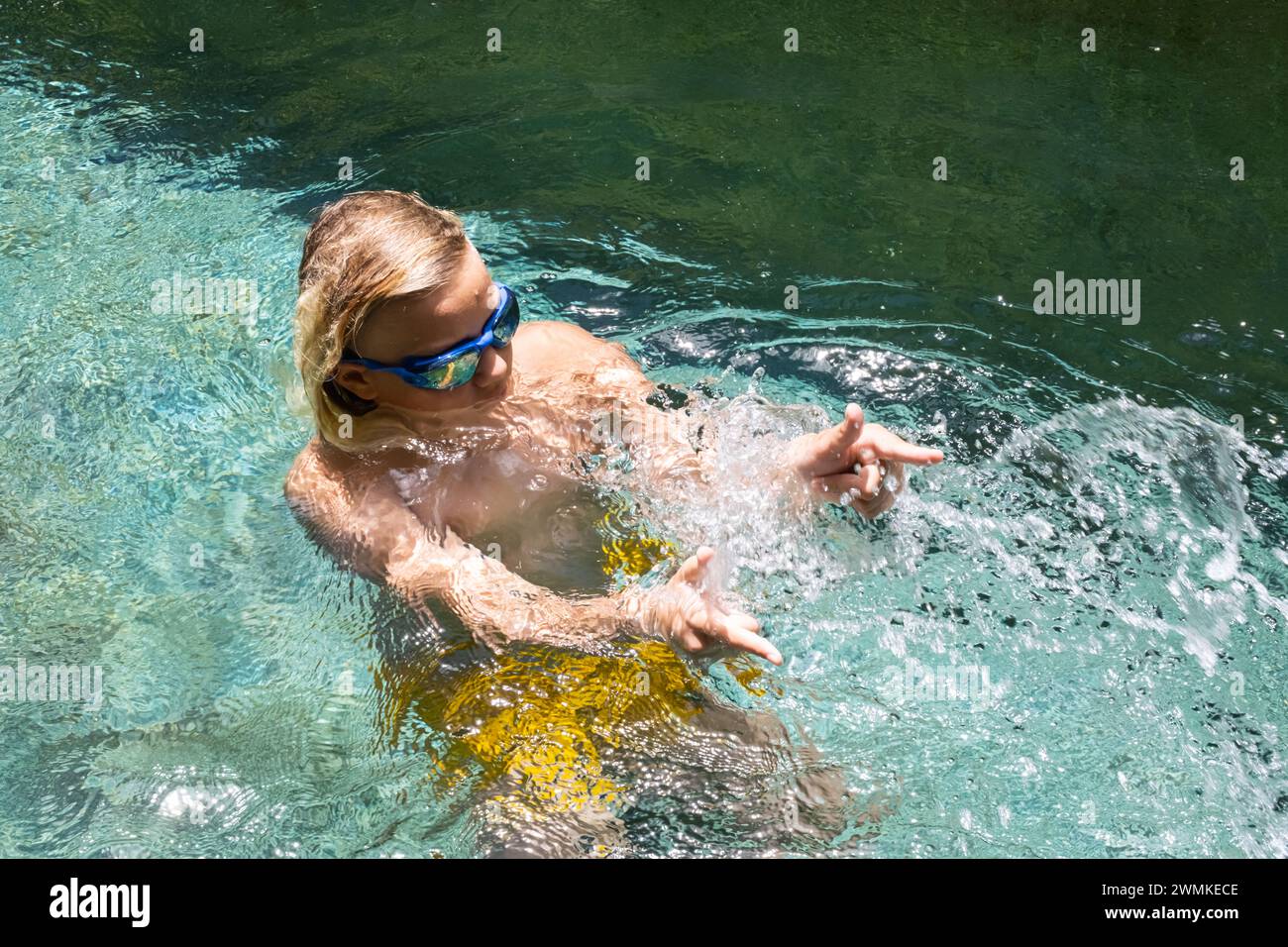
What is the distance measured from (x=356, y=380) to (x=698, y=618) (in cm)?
100

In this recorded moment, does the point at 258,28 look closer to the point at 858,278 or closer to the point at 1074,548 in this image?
the point at 858,278

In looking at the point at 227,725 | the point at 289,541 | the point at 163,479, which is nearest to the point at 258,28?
the point at 163,479

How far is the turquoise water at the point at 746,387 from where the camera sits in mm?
3016

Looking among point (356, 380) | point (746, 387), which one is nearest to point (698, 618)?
point (356, 380)

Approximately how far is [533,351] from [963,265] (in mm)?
2225

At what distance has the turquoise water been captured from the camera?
3.02 meters

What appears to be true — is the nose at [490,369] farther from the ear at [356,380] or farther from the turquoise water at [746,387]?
the turquoise water at [746,387]

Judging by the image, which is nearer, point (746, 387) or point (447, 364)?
point (447, 364)

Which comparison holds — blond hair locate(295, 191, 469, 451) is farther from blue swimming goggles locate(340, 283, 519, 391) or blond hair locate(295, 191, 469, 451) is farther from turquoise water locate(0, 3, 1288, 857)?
turquoise water locate(0, 3, 1288, 857)

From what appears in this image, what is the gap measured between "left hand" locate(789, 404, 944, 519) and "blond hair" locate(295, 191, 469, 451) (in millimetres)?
864

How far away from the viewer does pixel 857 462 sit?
2752 mm

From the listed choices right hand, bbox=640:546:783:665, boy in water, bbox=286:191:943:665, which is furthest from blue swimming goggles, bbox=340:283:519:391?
right hand, bbox=640:546:783:665

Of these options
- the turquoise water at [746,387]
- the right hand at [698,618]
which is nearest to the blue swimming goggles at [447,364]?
the turquoise water at [746,387]

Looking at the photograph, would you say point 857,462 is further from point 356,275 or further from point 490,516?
point 356,275
